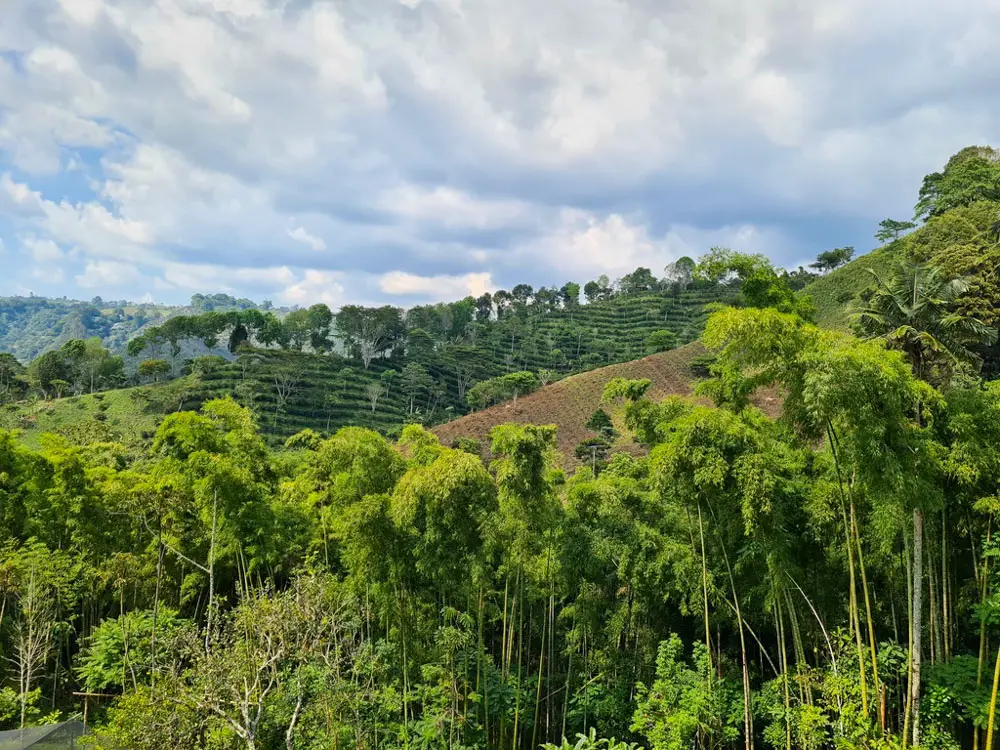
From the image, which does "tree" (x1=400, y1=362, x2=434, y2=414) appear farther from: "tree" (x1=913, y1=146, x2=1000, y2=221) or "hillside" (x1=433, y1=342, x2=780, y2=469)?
"tree" (x1=913, y1=146, x2=1000, y2=221)

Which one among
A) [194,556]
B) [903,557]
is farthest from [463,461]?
[194,556]

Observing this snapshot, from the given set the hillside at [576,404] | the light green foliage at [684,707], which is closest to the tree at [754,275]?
the light green foliage at [684,707]

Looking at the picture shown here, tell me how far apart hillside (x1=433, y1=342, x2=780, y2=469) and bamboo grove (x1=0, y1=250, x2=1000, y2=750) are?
56.2 feet

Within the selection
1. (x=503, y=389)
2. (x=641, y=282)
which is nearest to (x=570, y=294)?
(x=641, y=282)

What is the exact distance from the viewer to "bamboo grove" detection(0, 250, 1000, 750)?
6.49 meters

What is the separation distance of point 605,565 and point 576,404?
26103 millimetres

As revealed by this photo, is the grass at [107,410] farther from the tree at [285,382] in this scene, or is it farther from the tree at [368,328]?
the tree at [368,328]

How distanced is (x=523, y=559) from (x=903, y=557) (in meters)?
5.36

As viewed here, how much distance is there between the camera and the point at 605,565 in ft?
32.3

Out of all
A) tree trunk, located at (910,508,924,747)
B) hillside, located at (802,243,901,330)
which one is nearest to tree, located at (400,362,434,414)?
hillside, located at (802,243,901,330)

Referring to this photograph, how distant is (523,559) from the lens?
887cm

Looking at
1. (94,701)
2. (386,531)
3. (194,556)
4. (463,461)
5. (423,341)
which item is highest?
(423,341)

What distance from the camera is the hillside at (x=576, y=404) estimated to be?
29.8 meters

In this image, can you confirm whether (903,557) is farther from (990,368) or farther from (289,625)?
(990,368)
